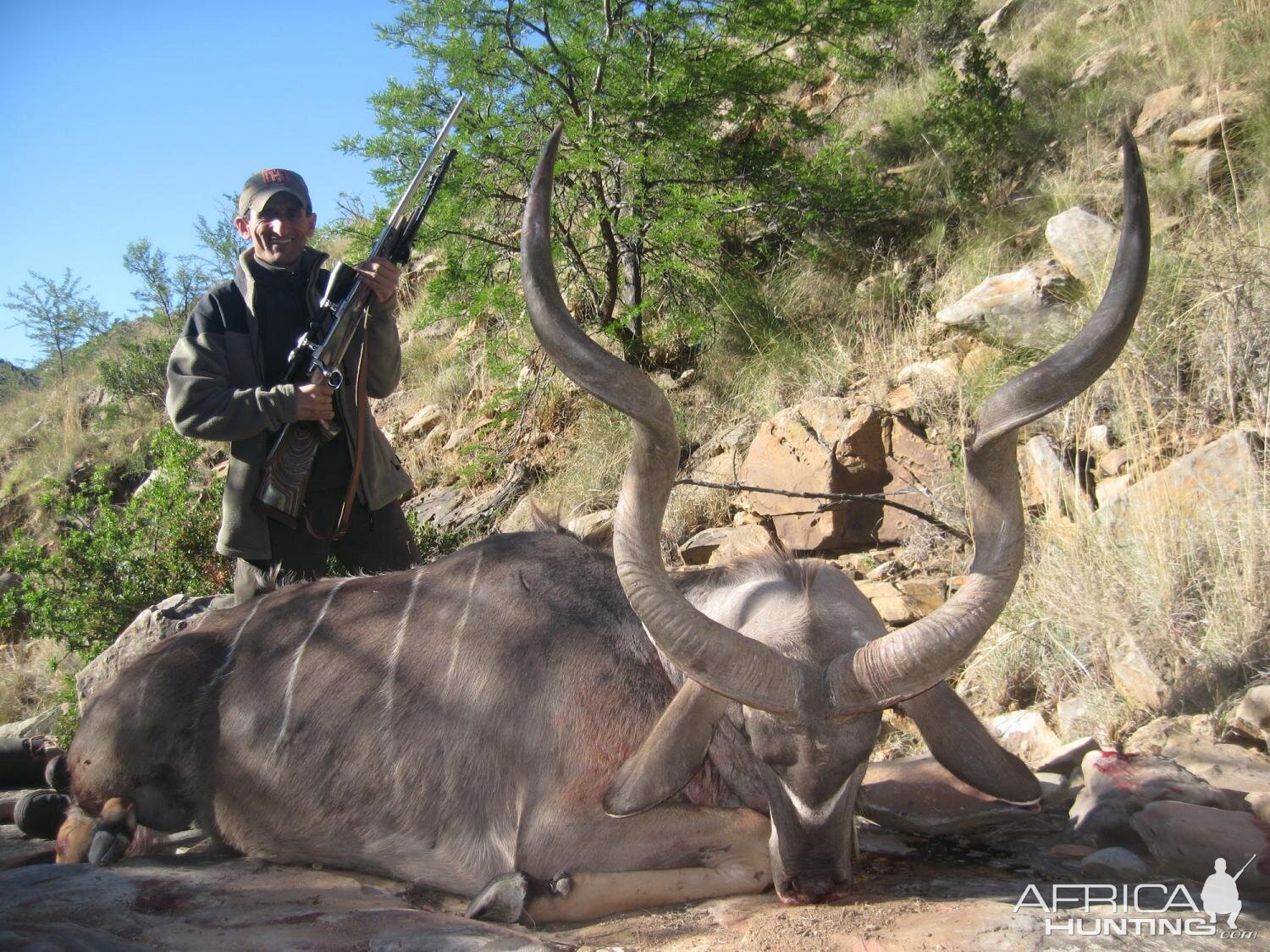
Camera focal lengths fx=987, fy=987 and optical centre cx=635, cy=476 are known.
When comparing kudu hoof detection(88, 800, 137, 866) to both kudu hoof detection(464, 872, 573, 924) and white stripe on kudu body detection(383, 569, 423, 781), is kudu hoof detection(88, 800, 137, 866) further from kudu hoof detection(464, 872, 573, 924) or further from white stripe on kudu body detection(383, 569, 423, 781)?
kudu hoof detection(464, 872, 573, 924)

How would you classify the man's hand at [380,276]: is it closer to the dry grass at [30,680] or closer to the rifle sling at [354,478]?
the rifle sling at [354,478]

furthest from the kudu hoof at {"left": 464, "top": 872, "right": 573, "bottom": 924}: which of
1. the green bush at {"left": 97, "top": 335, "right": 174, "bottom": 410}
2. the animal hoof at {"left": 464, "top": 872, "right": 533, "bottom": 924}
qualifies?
the green bush at {"left": 97, "top": 335, "right": 174, "bottom": 410}

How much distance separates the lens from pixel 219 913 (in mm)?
2967

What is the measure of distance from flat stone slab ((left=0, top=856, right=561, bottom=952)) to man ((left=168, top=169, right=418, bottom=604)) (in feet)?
5.13

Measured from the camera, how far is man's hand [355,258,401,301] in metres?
5.05

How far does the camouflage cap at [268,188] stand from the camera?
4.92m

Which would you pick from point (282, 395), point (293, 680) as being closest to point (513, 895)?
point (293, 680)

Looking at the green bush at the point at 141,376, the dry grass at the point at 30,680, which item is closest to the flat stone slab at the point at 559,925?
the dry grass at the point at 30,680

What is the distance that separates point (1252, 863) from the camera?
2695 millimetres

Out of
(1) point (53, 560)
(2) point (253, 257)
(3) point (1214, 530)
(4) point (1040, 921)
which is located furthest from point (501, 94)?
(4) point (1040, 921)

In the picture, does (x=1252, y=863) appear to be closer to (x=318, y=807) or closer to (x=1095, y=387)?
(x=318, y=807)

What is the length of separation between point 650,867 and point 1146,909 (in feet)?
4.51

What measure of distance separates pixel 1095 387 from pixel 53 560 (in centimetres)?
692

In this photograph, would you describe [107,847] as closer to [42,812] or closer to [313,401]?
[42,812]
